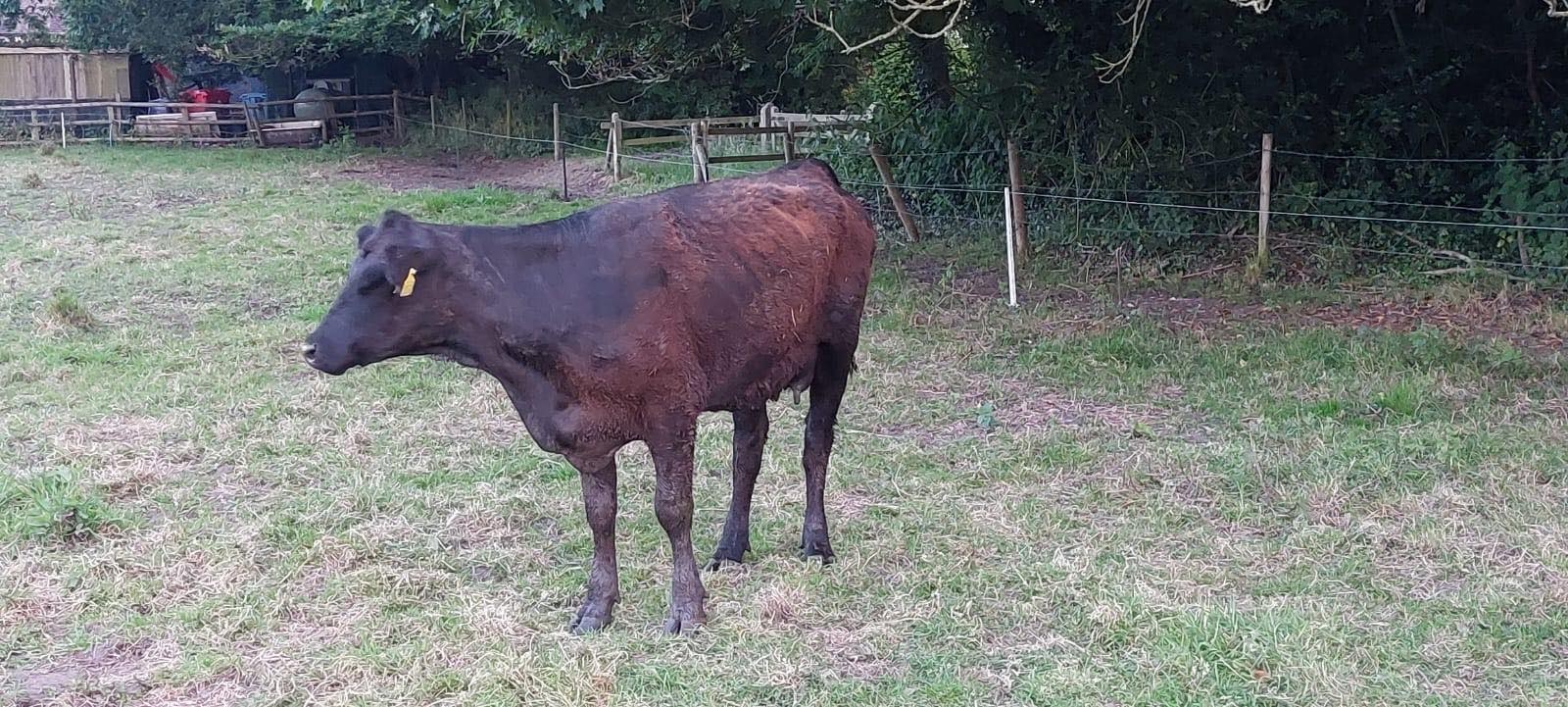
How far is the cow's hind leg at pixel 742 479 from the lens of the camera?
524cm

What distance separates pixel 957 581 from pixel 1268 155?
7191 millimetres

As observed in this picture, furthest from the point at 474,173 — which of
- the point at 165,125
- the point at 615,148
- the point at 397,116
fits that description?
the point at 165,125

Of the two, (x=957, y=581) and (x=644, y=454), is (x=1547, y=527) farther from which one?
(x=644, y=454)

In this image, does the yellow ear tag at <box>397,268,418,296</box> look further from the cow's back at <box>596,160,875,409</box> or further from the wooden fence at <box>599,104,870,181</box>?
the wooden fence at <box>599,104,870,181</box>

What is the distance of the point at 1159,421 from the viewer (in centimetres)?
709

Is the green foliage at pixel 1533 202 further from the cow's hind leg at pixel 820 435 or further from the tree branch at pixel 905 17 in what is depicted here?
the cow's hind leg at pixel 820 435

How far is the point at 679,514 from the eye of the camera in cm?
467

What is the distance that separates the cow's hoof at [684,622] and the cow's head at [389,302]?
1.27 meters

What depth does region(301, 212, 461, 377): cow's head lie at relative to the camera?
411cm

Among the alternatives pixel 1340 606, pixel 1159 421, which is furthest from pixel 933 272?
pixel 1340 606

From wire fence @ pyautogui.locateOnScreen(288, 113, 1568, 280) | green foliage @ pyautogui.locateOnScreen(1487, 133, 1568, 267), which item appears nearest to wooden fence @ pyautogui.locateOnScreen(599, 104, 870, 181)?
wire fence @ pyautogui.locateOnScreen(288, 113, 1568, 280)

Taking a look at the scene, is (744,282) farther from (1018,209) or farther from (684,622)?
(1018,209)

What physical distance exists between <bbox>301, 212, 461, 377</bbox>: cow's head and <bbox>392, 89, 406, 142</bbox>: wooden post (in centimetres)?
2338

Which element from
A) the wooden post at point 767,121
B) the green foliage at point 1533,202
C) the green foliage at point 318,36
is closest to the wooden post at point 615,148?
the wooden post at point 767,121
